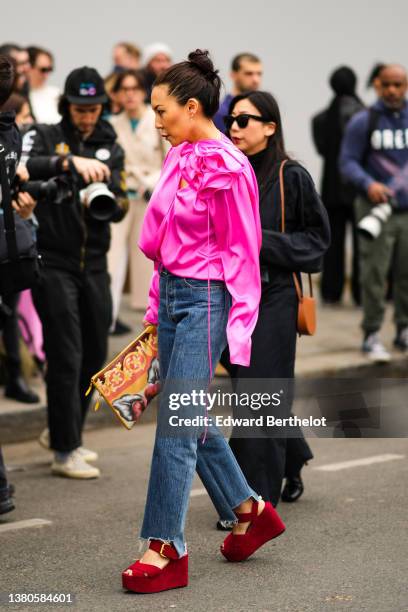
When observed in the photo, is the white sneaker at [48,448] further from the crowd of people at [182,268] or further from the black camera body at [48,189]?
the black camera body at [48,189]

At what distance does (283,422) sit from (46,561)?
48.2 inches

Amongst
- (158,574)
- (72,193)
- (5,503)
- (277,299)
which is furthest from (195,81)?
(5,503)

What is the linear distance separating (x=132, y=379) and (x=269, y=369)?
88cm

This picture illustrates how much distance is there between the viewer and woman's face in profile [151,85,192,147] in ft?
16.4

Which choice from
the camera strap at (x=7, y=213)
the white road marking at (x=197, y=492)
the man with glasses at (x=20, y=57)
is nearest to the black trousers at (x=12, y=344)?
the man with glasses at (x=20, y=57)

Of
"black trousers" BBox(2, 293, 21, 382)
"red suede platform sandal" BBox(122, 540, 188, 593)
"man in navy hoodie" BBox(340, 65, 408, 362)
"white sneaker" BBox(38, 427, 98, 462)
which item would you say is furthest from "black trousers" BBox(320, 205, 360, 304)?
"red suede platform sandal" BBox(122, 540, 188, 593)

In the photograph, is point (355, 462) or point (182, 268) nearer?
point (182, 268)

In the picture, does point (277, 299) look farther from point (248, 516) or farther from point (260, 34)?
point (260, 34)

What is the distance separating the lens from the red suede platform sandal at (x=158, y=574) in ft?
16.3

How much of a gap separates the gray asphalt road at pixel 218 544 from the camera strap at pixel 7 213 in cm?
118

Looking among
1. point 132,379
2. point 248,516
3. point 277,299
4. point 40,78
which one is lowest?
point 248,516

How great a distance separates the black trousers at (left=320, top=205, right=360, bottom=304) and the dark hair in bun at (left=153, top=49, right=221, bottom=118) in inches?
283

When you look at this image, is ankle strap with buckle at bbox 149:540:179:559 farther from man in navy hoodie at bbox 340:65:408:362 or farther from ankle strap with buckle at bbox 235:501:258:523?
man in navy hoodie at bbox 340:65:408:362

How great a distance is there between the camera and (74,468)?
7.15m
